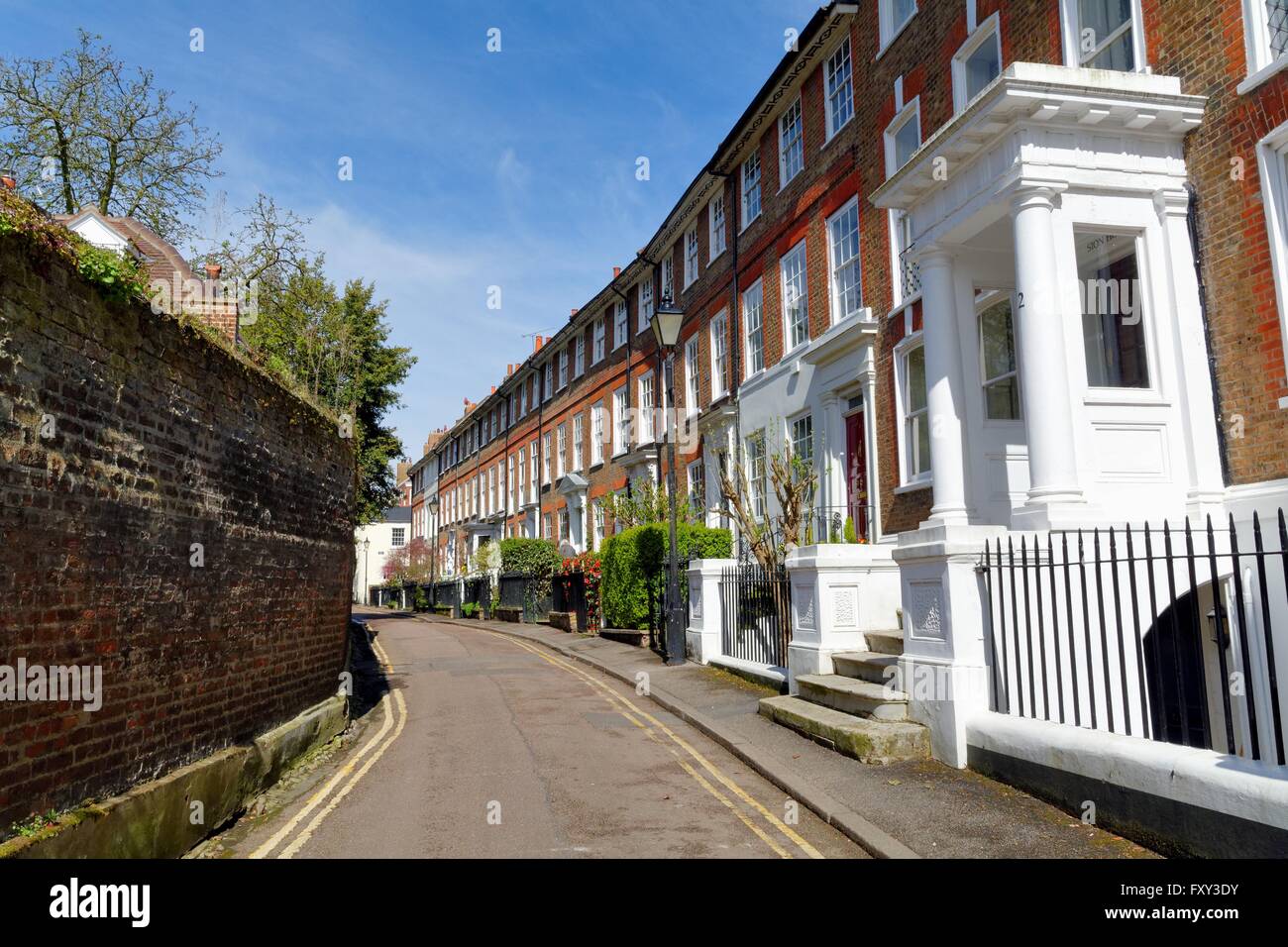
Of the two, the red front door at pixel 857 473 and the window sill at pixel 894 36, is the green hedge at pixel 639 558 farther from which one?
the window sill at pixel 894 36

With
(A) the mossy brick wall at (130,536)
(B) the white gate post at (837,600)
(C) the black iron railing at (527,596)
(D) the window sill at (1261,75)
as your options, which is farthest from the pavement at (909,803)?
(C) the black iron railing at (527,596)

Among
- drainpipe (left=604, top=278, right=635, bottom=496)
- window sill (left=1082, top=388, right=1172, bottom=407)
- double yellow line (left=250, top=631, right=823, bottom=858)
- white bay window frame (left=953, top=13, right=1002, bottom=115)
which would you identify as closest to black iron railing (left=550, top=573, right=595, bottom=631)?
drainpipe (left=604, top=278, right=635, bottom=496)

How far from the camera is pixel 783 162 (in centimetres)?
1897

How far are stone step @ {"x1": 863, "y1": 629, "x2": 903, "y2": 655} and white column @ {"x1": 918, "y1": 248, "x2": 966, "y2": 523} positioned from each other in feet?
5.45

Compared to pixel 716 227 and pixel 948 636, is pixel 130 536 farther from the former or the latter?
pixel 716 227

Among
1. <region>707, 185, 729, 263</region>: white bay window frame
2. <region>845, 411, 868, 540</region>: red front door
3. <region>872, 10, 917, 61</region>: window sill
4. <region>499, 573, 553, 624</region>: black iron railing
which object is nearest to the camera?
<region>872, 10, 917, 61</region>: window sill

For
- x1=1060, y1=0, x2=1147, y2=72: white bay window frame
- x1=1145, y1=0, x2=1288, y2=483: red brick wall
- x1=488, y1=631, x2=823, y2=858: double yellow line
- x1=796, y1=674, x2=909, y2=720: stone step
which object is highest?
x1=1060, y1=0, x2=1147, y2=72: white bay window frame

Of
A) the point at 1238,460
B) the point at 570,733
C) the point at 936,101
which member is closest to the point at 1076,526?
the point at 1238,460

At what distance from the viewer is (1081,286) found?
31.1ft

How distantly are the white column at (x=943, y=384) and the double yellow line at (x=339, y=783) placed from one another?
5907mm

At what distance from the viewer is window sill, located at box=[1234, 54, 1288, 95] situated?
7.89 meters

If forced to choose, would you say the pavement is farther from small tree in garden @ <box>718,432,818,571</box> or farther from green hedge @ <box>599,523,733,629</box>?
green hedge @ <box>599,523,733,629</box>

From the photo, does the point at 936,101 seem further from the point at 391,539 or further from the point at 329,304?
the point at 391,539

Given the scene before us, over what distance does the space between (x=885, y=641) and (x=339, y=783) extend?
581 cm
